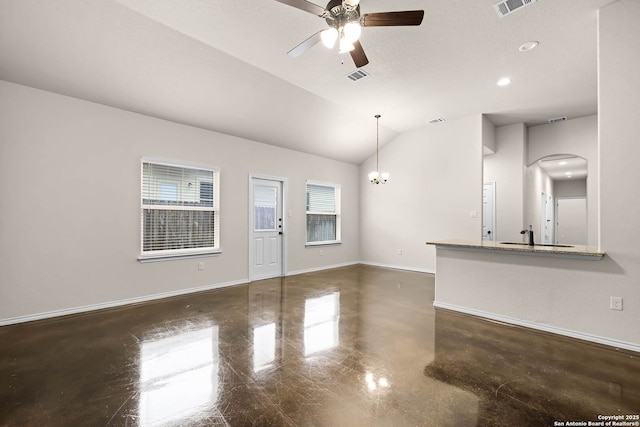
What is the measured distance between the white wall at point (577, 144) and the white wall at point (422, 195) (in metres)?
1.64

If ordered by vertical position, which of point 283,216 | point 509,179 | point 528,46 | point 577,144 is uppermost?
point 528,46

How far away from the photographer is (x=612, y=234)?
111 inches

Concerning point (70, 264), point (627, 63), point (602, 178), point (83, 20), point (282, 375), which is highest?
point (83, 20)

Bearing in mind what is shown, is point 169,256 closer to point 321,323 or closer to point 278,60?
point 321,323

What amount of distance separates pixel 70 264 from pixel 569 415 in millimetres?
5182

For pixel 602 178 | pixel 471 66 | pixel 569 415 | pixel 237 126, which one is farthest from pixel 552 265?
pixel 237 126

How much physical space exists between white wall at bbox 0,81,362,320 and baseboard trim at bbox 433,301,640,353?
385 cm

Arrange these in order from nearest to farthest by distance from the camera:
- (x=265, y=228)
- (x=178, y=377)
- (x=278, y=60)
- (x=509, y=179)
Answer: (x=178, y=377) → (x=278, y=60) → (x=265, y=228) → (x=509, y=179)

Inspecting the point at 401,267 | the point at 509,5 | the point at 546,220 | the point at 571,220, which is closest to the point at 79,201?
the point at 509,5

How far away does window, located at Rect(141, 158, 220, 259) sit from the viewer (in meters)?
4.36

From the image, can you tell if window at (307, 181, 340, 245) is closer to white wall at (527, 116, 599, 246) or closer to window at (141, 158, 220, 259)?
window at (141, 158, 220, 259)

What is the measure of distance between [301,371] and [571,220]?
11.6 meters

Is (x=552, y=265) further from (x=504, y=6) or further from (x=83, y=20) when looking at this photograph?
(x=83, y=20)

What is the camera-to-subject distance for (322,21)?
2846mm
